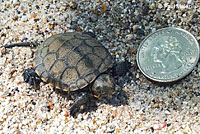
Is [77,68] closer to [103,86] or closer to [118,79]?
[103,86]

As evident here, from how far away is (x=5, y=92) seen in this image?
2.58 metres

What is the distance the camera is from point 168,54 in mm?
2441

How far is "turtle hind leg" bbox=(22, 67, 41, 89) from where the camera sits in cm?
256

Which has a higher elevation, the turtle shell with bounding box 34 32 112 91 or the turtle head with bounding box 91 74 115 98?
the turtle shell with bounding box 34 32 112 91

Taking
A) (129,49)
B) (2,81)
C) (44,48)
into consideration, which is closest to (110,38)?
(129,49)

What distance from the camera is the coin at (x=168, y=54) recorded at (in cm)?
236

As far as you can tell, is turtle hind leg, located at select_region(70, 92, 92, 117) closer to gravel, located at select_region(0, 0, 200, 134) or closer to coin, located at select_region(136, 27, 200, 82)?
gravel, located at select_region(0, 0, 200, 134)

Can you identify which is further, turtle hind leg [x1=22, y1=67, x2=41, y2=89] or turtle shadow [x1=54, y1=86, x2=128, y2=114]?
turtle hind leg [x1=22, y1=67, x2=41, y2=89]

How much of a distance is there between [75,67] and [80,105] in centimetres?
31

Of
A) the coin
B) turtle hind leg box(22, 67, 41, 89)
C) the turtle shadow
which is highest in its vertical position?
the coin

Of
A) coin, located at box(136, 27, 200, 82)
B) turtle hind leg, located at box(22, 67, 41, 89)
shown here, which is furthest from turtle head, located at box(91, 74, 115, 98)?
turtle hind leg, located at box(22, 67, 41, 89)

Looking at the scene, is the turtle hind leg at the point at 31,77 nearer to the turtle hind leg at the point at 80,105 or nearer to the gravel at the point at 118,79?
the gravel at the point at 118,79

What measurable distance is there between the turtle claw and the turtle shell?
3.3 inches

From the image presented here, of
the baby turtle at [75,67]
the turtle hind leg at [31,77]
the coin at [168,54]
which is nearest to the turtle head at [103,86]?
the baby turtle at [75,67]
